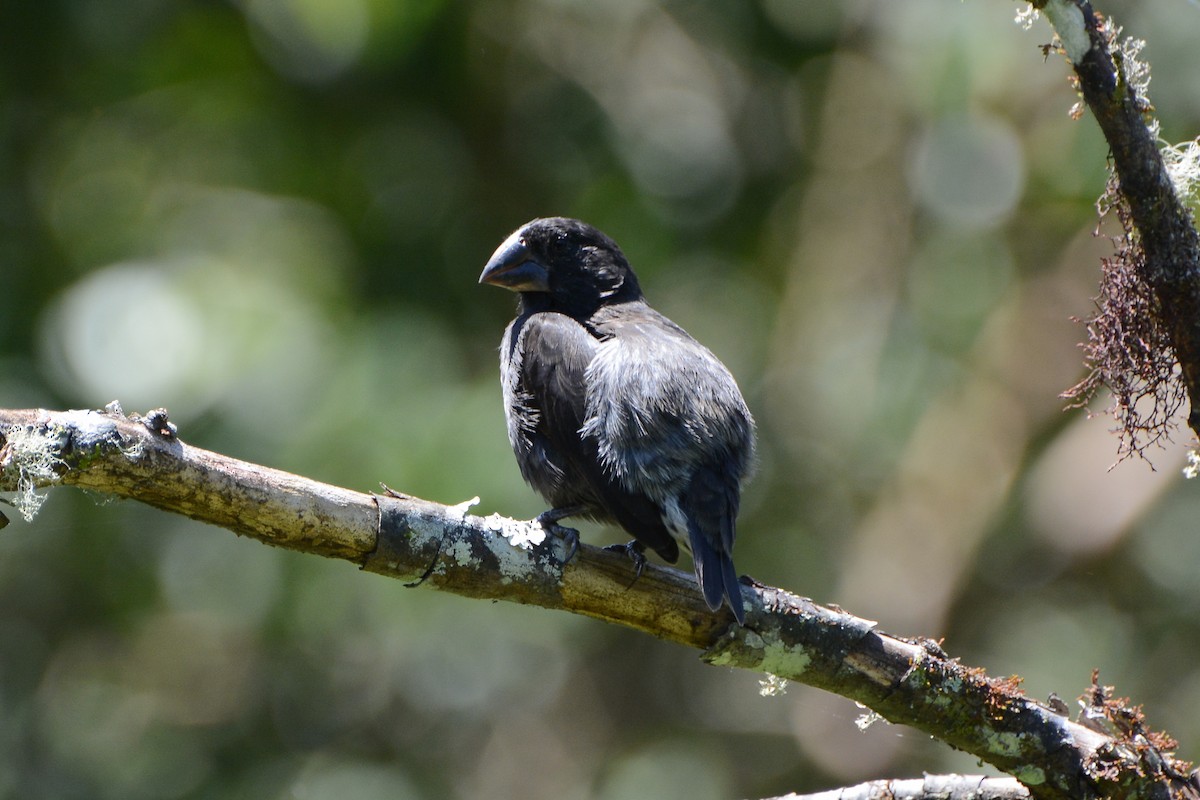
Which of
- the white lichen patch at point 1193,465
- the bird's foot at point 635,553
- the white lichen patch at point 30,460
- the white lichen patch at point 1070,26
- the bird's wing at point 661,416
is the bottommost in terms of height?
the white lichen patch at point 30,460

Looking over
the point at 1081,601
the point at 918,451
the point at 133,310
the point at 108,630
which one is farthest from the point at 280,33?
the point at 1081,601

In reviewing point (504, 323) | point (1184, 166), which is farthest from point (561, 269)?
point (504, 323)

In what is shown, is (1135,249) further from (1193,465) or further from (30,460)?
(30,460)

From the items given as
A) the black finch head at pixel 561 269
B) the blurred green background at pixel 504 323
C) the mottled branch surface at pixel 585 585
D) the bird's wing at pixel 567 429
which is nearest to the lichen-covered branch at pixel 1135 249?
the mottled branch surface at pixel 585 585

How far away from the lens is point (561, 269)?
4621mm

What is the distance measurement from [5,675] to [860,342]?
5.23m

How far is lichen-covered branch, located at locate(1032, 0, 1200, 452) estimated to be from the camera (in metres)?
2.40

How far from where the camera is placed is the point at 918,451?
7254 mm

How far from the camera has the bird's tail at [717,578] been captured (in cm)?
311

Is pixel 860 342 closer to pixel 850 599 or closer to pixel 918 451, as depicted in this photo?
pixel 918 451

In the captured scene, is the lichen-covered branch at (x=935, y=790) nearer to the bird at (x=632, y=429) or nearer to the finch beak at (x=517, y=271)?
the bird at (x=632, y=429)

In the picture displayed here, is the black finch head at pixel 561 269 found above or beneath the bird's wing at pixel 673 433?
above

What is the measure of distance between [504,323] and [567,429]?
13.3 ft

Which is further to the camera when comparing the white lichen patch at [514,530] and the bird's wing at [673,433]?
the bird's wing at [673,433]
